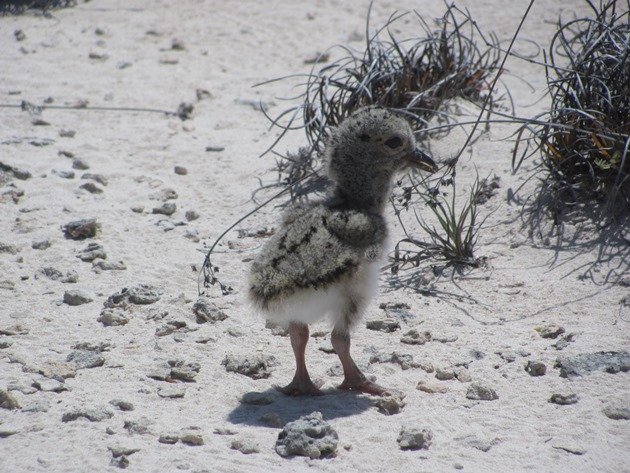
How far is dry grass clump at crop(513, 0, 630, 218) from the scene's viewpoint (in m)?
5.93

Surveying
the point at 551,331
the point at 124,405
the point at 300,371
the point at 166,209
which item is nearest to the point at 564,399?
the point at 551,331

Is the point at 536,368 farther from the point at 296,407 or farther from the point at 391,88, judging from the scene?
the point at 391,88

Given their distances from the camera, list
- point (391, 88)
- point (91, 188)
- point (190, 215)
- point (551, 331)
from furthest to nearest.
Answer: point (391, 88), point (91, 188), point (190, 215), point (551, 331)

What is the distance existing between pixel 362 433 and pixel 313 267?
2.76 ft

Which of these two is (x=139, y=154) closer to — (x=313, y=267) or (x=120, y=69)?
(x=120, y=69)

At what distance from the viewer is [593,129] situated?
600cm

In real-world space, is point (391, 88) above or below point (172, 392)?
above

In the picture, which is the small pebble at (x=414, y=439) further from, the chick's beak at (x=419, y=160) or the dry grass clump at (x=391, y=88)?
the dry grass clump at (x=391, y=88)

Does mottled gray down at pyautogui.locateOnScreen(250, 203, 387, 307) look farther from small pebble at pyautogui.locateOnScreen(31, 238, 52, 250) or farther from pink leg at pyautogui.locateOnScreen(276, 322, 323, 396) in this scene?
small pebble at pyautogui.locateOnScreen(31, 238, 52, 250)

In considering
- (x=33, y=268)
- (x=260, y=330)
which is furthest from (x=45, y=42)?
(x=260, y=330)

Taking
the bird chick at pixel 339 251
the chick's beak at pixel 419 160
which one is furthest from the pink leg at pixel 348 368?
the chick's beak at pixel 419 160

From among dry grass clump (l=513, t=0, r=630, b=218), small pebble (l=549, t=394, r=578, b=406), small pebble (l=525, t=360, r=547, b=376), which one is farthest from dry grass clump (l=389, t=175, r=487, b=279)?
small pebble (l=549, t=394, r=578, b=406)

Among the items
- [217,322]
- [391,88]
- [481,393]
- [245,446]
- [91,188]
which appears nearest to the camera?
[245,446]

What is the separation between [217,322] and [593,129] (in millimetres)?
2848
